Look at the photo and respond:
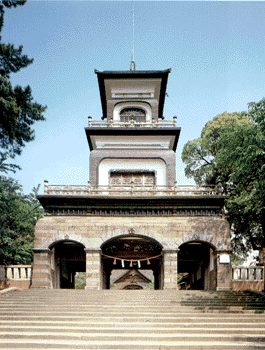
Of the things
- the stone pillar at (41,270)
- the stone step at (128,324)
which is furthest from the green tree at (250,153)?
the stone pillar at (41,270)

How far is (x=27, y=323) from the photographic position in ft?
34.6

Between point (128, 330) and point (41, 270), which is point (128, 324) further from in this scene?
point (41, 270)

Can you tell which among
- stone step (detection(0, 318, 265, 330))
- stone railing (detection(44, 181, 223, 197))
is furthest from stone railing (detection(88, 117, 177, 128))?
stone step (detection(0, 318, 265, 330))

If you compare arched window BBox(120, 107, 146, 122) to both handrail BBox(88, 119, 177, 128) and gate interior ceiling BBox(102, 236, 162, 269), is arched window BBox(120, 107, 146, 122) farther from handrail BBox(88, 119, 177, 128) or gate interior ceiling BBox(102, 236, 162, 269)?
gate interior ceiling BBox(102, 236, 162, 269)

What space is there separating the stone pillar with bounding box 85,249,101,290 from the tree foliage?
7.54m

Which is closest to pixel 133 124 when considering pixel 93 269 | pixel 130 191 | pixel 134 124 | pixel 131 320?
pixel 134 124

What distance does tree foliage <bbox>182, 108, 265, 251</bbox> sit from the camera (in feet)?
42.9

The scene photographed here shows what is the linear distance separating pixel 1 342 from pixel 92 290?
7162 mm

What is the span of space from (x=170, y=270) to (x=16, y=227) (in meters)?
11.8

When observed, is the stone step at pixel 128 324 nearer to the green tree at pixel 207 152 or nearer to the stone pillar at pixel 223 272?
the stone pillar at pixel 223 272

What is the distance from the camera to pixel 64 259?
67.9ft

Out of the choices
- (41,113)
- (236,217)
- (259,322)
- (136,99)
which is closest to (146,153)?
(136,99)

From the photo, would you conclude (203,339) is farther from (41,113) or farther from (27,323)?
(41,113)

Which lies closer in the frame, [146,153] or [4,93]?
[4,93]
